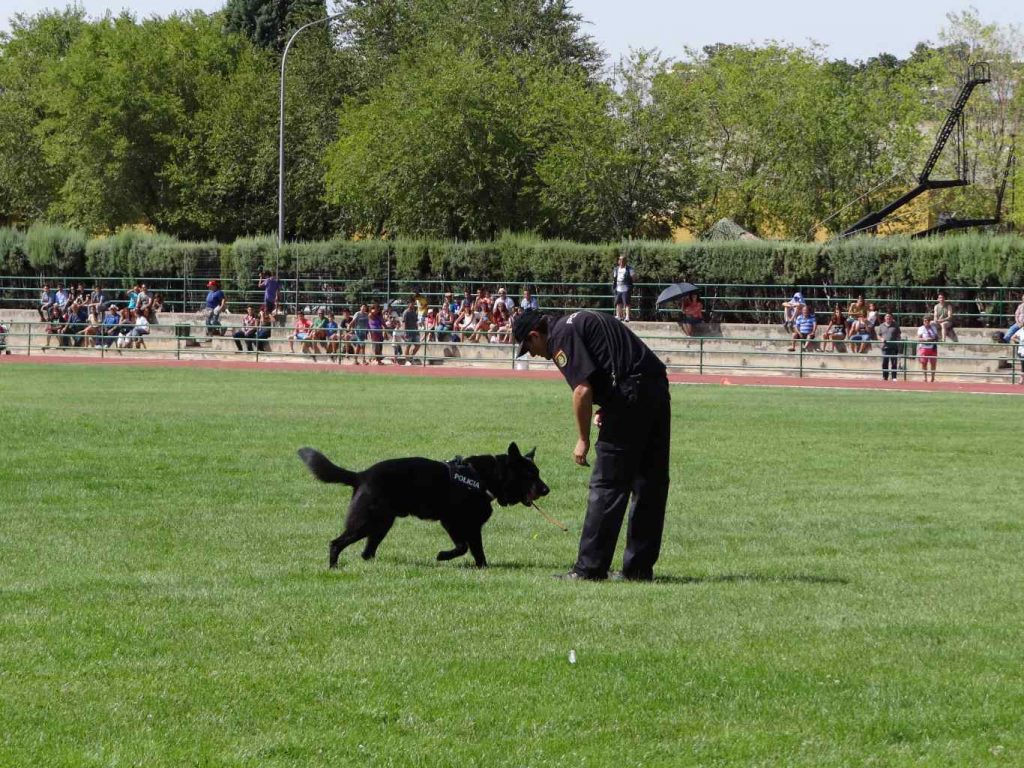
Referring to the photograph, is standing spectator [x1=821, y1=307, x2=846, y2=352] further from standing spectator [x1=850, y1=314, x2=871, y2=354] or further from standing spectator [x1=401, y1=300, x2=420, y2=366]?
standing spectator [x1=401, y1=300, x2=420, y2=366]

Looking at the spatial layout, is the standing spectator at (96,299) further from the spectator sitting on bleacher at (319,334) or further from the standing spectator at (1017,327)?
the standing spectator at (1017,327)

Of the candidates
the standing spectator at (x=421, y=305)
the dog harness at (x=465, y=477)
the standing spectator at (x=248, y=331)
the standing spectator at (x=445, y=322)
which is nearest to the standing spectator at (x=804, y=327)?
the standing spectator at (x=445, y=322)

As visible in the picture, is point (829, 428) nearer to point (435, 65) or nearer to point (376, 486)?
point (376, 486)

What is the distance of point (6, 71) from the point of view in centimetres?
7781

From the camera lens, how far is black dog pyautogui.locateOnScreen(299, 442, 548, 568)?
9.05 metres

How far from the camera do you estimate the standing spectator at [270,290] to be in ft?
144

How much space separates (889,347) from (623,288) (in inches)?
349

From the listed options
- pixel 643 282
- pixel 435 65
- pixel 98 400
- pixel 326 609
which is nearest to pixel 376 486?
pixel 326 609

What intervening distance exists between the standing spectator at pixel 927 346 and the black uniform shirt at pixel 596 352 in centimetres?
2481

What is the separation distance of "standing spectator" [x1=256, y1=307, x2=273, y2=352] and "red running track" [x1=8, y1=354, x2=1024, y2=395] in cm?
89

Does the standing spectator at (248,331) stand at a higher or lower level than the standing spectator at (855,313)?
lower

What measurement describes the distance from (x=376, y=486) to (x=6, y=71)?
75.6 m

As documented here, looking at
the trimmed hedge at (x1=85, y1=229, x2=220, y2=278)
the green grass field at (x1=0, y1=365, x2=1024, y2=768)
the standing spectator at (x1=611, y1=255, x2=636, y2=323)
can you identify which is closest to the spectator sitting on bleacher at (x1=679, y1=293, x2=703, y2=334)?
the standing spectator at (x1=611, y1=255, x2=636, y2=323)

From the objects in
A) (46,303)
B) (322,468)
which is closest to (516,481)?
(322,468)
